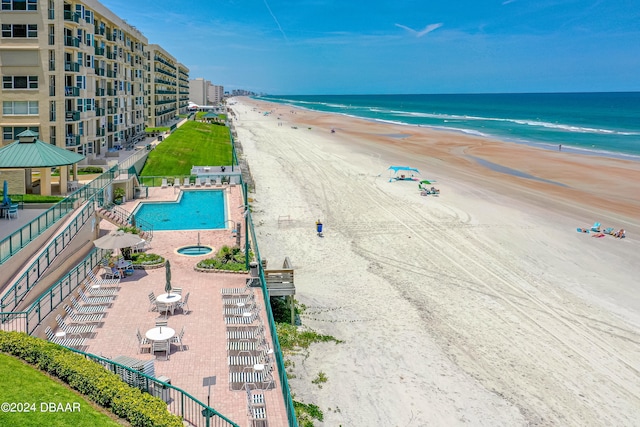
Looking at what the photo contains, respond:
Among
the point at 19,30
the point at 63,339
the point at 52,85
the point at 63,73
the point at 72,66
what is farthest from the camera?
the point at 72,66

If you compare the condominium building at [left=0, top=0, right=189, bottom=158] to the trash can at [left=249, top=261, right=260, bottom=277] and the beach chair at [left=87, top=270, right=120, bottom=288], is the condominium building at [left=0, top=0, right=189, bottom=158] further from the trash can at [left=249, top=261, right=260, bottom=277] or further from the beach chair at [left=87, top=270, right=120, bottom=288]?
the trash can at [left=249, top=261, right=260, bottom=277]

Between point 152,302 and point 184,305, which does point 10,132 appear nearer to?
point 152,302

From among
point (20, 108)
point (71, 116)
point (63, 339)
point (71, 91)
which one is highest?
point (71, 91)

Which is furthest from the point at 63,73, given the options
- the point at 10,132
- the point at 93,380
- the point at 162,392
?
the point at 93,380

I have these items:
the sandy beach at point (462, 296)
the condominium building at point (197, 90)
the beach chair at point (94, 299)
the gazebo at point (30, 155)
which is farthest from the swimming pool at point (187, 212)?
the condominium building at point (197, 90)

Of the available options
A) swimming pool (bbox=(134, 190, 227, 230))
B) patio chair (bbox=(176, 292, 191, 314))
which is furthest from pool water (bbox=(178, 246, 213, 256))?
patio chair (bbox=(176, 292, 191, 314))

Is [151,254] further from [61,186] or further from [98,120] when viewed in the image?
[98,120]
